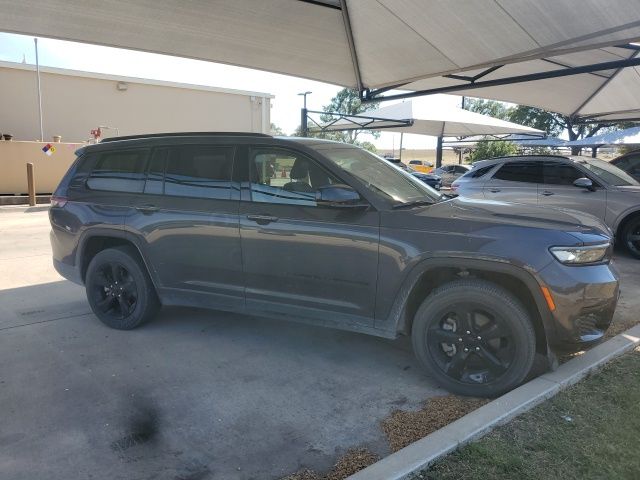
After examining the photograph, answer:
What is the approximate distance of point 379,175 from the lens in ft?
13.7

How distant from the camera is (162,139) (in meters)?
4.71

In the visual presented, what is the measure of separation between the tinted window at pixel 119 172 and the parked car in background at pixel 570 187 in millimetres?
5138

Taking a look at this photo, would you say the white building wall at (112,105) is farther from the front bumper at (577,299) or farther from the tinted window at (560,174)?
the front bumper at (577,299)

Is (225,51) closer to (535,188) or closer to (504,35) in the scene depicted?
(504,35)

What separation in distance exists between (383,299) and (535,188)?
6181 mm

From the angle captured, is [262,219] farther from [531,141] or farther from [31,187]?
[531,141]

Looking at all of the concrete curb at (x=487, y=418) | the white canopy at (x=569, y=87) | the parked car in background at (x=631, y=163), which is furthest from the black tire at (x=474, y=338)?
the parked car in background at (x=631, y=163)

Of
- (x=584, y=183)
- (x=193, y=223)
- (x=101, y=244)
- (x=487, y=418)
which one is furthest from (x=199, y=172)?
(x=584, y=183)

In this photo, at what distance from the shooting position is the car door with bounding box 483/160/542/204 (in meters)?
8.76

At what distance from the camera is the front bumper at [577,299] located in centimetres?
326

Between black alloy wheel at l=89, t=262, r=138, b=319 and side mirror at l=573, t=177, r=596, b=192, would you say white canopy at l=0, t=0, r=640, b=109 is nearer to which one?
side mirror at l=573, t=177, r=596, b=192

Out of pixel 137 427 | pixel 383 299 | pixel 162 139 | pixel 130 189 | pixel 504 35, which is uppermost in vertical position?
pixel 504 35

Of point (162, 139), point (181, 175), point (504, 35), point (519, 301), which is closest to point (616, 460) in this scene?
point (519, 301)

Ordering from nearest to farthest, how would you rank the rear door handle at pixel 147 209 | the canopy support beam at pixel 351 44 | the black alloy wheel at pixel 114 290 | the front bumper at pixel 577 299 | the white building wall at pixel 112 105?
the front bumper at pixel 577 299 → the rear door handle at pixel 147 209 → the black alloy wheel at pixel 114 290 → the canopy support beam at pixel 351 44 → the white building wall at pixel 112 105
